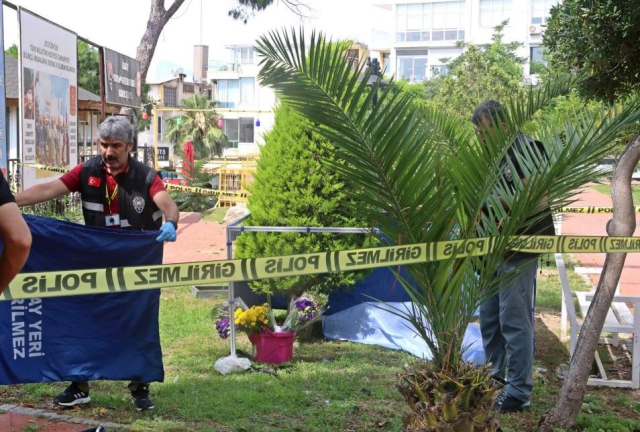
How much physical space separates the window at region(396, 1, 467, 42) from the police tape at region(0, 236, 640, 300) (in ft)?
222

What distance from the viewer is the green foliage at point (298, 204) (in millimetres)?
7273

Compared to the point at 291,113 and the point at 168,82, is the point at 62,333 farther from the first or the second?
the point at 168,82

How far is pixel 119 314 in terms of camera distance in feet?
17.0

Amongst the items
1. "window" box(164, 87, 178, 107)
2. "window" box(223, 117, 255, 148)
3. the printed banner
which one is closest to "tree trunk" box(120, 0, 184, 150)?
the printed banner

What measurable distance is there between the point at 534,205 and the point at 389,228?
77cm

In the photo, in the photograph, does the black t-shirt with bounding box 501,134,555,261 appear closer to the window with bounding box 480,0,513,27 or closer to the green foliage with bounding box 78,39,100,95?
the green foliage with bounding box 78,39,100,95

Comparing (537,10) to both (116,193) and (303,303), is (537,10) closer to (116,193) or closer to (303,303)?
(303,303)

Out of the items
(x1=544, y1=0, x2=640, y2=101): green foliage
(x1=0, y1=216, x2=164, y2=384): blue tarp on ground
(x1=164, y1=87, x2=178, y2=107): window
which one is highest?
(x1=164, y1=87, x2=178, y2=107): window

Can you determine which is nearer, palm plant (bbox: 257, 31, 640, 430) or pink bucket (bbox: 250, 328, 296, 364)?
palm plant (bbox: 257, 31, 640, 430)

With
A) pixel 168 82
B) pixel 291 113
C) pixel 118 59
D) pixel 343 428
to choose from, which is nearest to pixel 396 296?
pixel 291 113

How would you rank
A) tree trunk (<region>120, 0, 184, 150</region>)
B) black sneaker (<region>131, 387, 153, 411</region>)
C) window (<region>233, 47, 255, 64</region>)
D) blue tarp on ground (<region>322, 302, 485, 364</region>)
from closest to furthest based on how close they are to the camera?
black sneaker (<region>131, 387, 153, 411</region>) < blue tarp on ground (<region>322, 302, 485, 364</region>) < tree trunk (<region>120, 0, 184, 150</region>) < window (<region>233, 47, 255, 64</region>)

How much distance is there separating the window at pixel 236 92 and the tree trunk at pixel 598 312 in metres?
76.9

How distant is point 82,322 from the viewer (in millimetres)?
5133

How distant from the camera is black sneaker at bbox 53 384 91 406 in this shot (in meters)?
5.13
